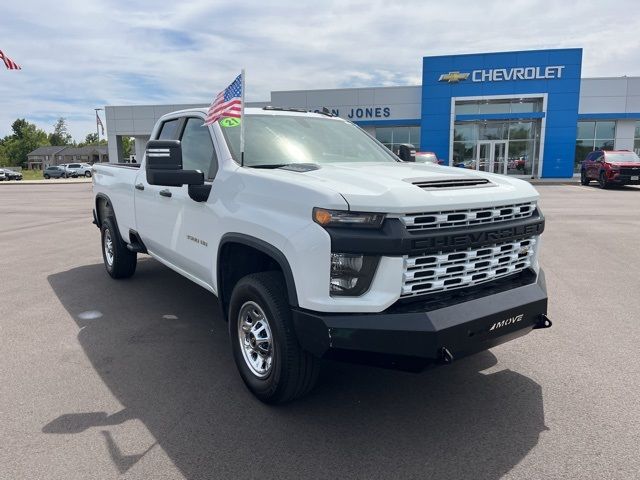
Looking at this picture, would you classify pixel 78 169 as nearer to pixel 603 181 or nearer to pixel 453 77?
pixel 453 77

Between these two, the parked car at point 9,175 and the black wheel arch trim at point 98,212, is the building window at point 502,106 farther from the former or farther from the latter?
the parked car at point 9,175

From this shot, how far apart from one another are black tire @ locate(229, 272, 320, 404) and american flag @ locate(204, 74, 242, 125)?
1.31 meters

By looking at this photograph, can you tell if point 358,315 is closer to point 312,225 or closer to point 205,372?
point 312,225

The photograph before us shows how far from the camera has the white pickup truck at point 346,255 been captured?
2680mm

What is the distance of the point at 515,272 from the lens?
3.41m

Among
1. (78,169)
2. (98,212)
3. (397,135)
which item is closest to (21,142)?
(78,169)

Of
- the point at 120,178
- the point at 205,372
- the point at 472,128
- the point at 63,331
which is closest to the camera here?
the point at 205,372

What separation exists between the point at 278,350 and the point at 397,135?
110 ft

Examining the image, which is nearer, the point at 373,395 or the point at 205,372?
the point at 373,395

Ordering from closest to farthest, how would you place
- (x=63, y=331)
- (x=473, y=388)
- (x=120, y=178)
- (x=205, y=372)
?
(x=473, y=388)
(x=205, y=372)
(x=63, y=331)
(x=120, y=178)

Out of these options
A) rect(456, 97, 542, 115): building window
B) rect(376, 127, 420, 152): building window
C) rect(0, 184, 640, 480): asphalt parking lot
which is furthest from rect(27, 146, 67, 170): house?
rect(0, 184, 640, 480): asphalt parking lot

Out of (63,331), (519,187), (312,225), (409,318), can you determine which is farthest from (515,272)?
(63,331)

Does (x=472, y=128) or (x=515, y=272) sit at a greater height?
(x=472, y=128)

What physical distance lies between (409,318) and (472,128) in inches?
1293
